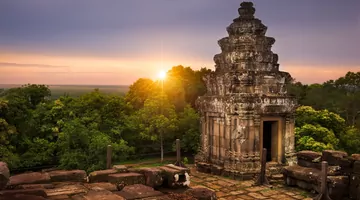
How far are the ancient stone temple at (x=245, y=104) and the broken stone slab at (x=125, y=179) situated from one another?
527cm

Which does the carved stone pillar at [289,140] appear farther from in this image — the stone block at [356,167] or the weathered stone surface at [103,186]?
the weathered stone surface at [103,186]

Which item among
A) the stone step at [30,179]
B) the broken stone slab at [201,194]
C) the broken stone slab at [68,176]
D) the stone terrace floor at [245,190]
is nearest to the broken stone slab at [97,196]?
the stone step at [30,179]

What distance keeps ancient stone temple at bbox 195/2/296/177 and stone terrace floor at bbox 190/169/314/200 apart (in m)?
0.67

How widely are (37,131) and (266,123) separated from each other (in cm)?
1566

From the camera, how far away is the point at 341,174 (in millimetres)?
9430

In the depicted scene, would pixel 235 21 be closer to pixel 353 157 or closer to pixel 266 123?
pixel 266 123

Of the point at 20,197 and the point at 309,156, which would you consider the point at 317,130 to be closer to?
the point at 309,156

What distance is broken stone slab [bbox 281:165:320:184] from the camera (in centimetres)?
970

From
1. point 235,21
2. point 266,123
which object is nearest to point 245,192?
point 266,123

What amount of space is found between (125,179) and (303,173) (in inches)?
226

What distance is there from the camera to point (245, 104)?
37.3ft

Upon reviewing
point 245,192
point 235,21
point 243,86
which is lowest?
point 245,192

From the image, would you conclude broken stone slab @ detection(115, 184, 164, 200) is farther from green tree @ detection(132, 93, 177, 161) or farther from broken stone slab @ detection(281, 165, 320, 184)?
green tree @ detection(132, 93, 177, 161)

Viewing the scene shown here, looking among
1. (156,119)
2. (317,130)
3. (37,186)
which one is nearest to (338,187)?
(37,186)
